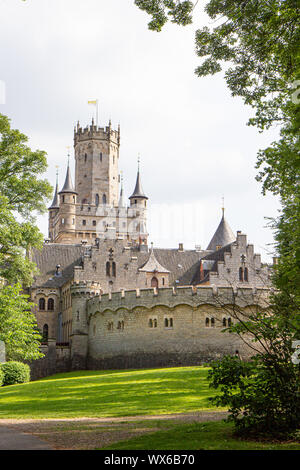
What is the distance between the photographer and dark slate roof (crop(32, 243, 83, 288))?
213 feet

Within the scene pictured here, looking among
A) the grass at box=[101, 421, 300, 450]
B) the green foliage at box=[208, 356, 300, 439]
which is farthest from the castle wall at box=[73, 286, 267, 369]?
the grass at box=[101, 421, 300, 450]

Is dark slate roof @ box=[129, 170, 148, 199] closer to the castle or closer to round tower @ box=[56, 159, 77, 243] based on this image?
the castle

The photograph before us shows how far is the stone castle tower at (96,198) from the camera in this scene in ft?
304

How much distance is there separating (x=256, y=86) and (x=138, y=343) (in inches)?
1215

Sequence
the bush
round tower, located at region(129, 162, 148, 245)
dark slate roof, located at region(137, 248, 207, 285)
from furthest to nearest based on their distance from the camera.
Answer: round tower, located at region(129, 162, 148, 245) < dark slate roof, located at region(137, 248, 207, 285) < the bush

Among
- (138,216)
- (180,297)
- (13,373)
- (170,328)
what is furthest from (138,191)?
(13,373)

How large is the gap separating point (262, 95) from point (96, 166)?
261ft

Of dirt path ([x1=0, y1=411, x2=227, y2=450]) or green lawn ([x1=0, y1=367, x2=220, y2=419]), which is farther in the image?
green lawn ([x1=0, y1=367, x2=220, y2=419])

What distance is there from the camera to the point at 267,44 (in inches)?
609

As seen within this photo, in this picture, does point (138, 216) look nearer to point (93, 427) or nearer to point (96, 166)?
point (96, 166)

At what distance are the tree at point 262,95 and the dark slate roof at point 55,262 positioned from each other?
1910 inches

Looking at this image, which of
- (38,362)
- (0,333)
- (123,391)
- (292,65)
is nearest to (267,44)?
(292,65)

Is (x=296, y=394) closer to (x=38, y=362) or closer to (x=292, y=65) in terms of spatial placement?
(x=292, y=65)
